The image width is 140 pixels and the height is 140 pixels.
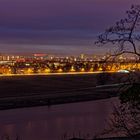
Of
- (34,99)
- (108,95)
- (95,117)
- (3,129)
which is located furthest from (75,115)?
(108,95)

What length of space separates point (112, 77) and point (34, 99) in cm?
3717

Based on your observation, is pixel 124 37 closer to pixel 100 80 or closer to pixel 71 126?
pixel 100 80

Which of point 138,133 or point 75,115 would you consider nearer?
point 138,133

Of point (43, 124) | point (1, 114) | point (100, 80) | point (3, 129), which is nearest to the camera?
point (100, 80)

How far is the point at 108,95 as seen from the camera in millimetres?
57094

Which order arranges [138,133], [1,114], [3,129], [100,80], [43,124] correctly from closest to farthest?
1. [100,80]
2. [138,133]
3. [3,129]
4. [43,124]
5. [1,114]

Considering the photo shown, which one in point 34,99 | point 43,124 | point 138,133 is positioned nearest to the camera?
point 138,133

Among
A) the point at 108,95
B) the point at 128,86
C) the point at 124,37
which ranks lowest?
the point at 108,95

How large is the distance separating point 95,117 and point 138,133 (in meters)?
20.4

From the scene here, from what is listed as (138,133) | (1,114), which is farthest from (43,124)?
(138,133)

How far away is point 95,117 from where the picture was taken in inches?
1346

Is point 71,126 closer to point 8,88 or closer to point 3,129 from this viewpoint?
point 3,129

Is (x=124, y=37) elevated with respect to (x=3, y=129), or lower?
elevated

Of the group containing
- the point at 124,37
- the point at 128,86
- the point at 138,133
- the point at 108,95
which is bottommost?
the point at 108,95
